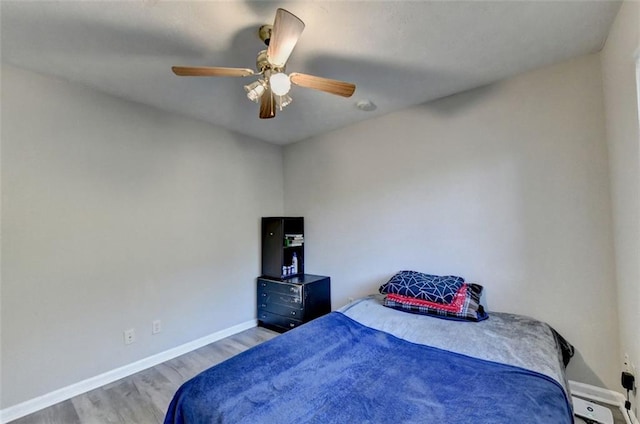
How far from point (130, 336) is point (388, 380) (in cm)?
230

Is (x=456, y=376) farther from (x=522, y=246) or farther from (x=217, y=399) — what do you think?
(x=522, y=246)

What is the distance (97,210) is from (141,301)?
0.89 meters

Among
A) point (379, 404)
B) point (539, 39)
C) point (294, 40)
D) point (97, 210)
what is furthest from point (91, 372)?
point (539, 39)

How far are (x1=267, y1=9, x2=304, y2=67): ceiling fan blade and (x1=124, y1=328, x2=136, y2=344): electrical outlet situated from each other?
2.52m

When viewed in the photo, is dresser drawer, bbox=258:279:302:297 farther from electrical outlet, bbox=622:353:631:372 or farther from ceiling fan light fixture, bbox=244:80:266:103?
electrical outlet, bbox=622:353:631:372

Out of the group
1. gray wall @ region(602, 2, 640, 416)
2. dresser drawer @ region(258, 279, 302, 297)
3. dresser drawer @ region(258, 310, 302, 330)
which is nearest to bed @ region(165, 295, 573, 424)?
gray wall @ region(602, 2, 640, 416)

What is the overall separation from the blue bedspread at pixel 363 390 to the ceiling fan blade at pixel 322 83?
1558mm

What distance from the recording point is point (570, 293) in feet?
6.59

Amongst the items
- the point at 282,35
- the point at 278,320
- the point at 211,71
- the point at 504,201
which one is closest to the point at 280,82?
the point at 282,35

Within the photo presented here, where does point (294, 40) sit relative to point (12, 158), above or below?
above

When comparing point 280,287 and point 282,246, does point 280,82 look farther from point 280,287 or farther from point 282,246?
point 280,287

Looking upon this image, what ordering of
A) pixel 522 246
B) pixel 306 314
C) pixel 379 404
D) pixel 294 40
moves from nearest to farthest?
pixel 379 404
pixel 294 40
pixel 522 246
pixel 306 314

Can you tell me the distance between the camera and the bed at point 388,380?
113 centimetres

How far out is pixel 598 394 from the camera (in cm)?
190
